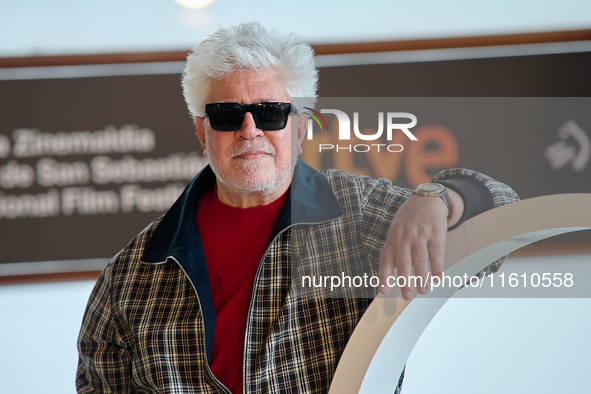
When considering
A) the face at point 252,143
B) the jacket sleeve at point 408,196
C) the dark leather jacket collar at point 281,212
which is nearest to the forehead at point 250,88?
the face at point 252,143

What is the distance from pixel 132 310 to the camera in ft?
3.15

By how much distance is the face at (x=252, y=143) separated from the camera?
920mm

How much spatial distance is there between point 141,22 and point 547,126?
1.58 m

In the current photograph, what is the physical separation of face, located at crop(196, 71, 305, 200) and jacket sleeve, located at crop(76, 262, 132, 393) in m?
0.37

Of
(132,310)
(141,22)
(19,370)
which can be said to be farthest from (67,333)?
(141,22)

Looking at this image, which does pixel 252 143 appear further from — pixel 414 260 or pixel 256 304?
pixel 414 260

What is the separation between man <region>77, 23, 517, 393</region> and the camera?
0.85 metres

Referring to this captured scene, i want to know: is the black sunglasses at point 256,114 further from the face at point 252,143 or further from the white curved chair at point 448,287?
the white curved chair at point 448,287

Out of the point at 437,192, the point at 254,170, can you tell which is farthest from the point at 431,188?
the point at 254,170

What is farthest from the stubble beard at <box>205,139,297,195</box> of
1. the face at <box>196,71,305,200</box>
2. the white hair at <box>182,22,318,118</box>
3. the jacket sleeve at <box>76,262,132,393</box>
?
the jacket sleeve at <box>76,262,132,393</box>

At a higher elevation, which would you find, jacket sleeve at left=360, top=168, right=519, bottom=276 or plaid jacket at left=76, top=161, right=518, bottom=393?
jacket sleeve at left=360, top=168, right=519, bottom=276

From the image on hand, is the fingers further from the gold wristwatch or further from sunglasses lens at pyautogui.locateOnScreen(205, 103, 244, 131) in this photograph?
sunglasses lens at pyautogui.locateOnScreen(205, 103, 244, 131)

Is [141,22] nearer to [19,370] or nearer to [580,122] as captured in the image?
[19,370]

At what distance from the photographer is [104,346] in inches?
40.3
